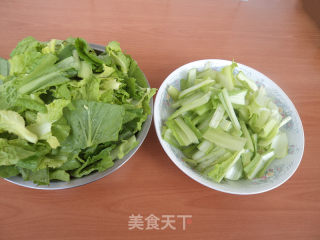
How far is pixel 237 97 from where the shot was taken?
79 cm

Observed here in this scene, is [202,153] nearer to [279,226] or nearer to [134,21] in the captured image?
[279,226]

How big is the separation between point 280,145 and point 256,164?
0.13 m

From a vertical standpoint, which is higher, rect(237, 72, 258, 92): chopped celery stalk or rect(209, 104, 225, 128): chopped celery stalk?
rect(237, 72, 258, 92): chopped celery stalk

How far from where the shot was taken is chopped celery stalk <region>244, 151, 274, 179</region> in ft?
2.37

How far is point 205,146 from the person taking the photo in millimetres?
746

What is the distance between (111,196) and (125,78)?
0.35 meters

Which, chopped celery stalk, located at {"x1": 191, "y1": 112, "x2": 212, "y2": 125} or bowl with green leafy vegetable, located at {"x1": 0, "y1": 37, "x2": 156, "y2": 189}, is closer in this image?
bowl with green leafy vegetable, located at {"x1": 0, "y1": 37, "x2": 156, "y2": 189}

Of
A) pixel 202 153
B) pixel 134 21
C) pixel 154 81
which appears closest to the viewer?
pixel 202 153

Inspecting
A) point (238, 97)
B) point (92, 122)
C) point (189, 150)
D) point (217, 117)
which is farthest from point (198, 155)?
point (92, 122)

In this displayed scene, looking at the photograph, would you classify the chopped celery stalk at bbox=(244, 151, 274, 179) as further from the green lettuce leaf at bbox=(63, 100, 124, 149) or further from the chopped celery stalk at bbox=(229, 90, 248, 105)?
the green lettuce leaf at bbox=(63, 100, 124, 149)

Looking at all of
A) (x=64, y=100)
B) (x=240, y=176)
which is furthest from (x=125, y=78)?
(x=240, y=176)

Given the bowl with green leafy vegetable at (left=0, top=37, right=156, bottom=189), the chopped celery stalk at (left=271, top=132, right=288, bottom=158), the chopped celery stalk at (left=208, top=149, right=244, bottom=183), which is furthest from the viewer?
the chopped celery stalk at (left=271, top=132, right=288, bottom=158)

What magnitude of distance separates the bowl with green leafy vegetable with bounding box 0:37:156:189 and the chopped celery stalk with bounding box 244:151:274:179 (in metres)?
0.35

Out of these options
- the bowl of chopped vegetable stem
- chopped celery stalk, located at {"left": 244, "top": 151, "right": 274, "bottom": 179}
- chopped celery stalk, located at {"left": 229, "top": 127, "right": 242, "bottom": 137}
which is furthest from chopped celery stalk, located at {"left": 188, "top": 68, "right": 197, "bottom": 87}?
chopped celery stalk, located at {"left": 244, "top": 151, "right": 274, "bottom": 179}
